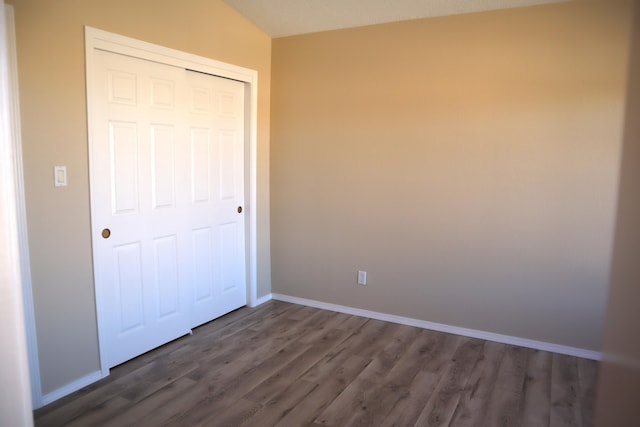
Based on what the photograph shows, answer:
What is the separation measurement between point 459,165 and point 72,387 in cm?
301

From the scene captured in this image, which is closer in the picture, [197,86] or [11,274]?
[11,274]

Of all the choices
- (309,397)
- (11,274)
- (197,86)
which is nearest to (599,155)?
(309,397)

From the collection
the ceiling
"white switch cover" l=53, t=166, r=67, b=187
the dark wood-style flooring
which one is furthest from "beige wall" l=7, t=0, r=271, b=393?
the ceiling

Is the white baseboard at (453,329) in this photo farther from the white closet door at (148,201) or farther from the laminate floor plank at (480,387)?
the white closet door at (148,201)

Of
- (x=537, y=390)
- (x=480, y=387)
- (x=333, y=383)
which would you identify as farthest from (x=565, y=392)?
(x=333, y=383)

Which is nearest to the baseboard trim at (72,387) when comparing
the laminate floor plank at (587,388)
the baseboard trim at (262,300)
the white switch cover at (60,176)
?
the white switch cover at (60,176)

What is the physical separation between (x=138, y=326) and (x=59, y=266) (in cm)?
75

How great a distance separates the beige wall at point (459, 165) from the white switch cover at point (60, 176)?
1.99 m

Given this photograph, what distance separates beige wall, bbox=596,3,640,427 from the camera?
0.43 m

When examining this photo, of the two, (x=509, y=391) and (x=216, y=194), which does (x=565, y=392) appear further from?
(x=216, y=194)

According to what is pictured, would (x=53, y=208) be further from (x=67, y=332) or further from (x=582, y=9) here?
(x=582, y=9)

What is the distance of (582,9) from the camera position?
9.92ft

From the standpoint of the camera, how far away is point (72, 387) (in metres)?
2.68

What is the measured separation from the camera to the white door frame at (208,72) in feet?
8.71
